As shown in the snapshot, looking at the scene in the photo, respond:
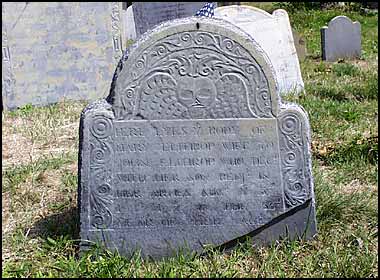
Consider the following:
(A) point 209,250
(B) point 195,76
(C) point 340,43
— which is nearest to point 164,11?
(C) point 340,43

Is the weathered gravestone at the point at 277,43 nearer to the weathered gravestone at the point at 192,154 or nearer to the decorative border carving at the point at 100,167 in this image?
the weathered gravestone at the point at 192,154

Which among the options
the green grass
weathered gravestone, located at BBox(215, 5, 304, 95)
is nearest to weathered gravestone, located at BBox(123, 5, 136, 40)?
weathered gravestone, located at BBox(215, 5, 304, 95)

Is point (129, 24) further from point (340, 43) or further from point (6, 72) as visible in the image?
point (6, 72)

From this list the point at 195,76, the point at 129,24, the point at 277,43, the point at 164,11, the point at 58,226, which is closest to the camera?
the point at 195,76

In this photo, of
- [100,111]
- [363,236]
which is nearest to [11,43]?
[100,111]

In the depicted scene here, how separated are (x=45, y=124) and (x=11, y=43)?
149 centimetres

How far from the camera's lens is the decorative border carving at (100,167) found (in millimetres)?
3947

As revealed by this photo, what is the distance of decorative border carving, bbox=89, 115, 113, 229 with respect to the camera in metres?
3.95

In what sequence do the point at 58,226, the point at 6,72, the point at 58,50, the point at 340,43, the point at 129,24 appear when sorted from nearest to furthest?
the point at 58,226, the point at 6,72, the point at 58,50, the point at 340,43, the point at 129,24

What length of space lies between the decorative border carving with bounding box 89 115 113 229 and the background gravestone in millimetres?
4427

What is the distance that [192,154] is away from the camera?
3969 millimetres

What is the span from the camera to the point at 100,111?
392 cm

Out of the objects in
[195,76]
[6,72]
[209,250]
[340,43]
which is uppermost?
[195,76]

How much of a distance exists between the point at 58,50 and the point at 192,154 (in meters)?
4.64
